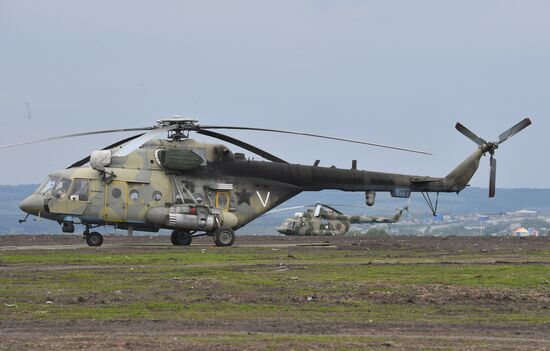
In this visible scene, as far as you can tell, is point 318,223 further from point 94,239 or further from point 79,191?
point 79,191

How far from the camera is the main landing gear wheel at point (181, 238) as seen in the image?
131 feet

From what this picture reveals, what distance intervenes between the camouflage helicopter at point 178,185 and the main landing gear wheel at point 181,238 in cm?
4

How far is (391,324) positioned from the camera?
17.2m

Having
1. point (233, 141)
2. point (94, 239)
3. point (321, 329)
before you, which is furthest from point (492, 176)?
point (321, 329)

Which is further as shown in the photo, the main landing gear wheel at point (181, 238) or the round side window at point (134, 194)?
the main landing gear wheel at point (181, 238)

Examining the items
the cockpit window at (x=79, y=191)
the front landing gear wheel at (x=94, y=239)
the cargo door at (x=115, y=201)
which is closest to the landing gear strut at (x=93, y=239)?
the front landing gear wheel at (x=94, y=239)

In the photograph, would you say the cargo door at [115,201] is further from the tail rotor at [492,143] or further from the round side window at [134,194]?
the tail rotor at [492,143]

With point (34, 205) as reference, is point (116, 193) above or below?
above

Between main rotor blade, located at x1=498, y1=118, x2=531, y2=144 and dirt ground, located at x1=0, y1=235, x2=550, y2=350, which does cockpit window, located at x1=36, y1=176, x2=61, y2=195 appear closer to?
dirt ground, located at x1=0, y1=235, x2=550, y2=350

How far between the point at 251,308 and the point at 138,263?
35.2ft

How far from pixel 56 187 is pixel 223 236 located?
19.5 ft

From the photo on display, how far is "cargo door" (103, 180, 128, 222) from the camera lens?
3688 cm

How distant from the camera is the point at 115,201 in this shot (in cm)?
3694

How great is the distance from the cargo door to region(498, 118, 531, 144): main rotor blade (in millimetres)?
14469
